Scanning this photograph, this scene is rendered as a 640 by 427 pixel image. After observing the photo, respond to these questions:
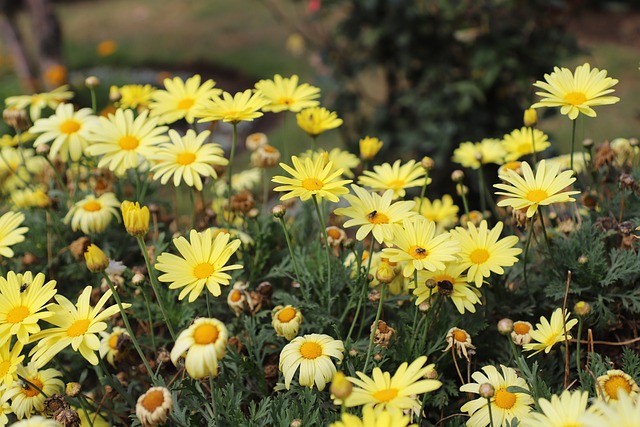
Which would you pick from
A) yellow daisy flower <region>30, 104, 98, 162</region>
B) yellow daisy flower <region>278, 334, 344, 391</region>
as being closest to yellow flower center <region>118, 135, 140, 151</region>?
yellow daisy flower <region>30, 104, 98, 162</region>

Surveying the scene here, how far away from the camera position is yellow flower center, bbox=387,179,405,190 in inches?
65.0

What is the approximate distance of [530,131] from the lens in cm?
189

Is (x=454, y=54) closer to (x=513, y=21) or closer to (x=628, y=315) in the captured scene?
(x=513, y=21)

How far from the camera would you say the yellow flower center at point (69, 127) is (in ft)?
5.86

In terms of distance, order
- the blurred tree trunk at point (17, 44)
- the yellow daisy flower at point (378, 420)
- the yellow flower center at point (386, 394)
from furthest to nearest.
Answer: the blurred tree trunk at point (17, 44)
the yellow flower center at point (386, 394)
the yellow daisy flower at point (378, 420)

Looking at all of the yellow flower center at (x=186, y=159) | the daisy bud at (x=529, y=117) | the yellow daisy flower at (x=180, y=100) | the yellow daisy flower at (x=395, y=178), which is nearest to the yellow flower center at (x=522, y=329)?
the yellow daisy flower at (x=395, y=178)

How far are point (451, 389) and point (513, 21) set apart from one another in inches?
109

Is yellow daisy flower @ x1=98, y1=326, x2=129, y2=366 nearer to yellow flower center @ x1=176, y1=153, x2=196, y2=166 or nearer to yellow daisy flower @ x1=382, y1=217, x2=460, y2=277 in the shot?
yellow flower center @ x1=176, y1=153, x2=196, y2=166

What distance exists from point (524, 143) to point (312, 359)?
952 millimetres

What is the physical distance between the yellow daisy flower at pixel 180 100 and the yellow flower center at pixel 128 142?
84mm

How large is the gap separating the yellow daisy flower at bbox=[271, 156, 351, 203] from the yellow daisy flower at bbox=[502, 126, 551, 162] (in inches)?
25.6

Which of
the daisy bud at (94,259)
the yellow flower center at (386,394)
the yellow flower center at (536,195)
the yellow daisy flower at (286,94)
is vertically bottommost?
the yellow flower center at (386,394)

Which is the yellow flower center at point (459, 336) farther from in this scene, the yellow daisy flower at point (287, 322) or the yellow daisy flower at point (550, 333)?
the yellow daisy flower at point (287, 322)

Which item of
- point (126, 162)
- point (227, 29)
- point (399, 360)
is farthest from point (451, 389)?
point (227, 29)
